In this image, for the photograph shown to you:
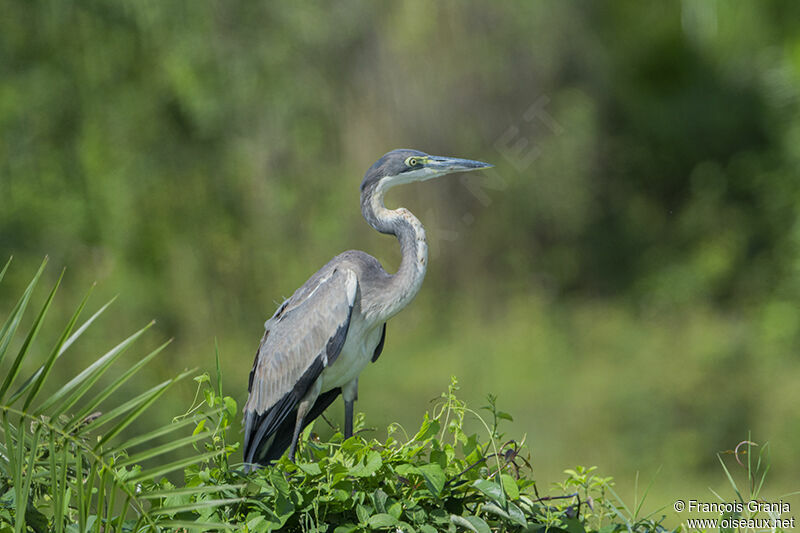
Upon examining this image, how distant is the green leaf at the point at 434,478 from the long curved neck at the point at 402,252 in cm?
65

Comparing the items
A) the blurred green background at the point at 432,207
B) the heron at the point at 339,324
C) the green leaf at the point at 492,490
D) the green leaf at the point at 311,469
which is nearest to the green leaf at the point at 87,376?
the green leaf at the point at 311,469

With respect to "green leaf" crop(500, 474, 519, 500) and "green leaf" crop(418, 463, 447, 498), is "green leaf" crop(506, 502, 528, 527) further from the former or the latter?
"green leaf" crop(418, 463, 447, 498)

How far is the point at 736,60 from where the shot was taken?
7.70m

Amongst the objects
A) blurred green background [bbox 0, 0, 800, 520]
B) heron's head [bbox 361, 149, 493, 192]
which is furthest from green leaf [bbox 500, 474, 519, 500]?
blurred green background [bbox 0, 0, 800, 520]

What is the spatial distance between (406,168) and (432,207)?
4304 mm

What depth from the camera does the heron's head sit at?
2.18 meters

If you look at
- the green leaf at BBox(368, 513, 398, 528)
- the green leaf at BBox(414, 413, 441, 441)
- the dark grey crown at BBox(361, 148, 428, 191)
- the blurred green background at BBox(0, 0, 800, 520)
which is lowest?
the green leaf at BBox(368, 513, 398, 528)

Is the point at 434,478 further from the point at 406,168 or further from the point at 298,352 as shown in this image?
the point at 406,168

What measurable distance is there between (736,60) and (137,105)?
193 inches

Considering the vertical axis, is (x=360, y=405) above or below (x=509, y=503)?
above

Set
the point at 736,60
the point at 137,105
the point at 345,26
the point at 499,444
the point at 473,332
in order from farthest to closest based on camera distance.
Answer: the point at 736,60
the point at 473,332
the point at 345,26
the point at 137,105
the point at 499,444

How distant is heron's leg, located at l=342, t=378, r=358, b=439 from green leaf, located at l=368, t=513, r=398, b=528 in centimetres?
54

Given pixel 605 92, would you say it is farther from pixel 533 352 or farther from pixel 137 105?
pixel 137 105

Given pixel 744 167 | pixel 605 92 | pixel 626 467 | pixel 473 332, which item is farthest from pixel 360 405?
pixel 744 167
